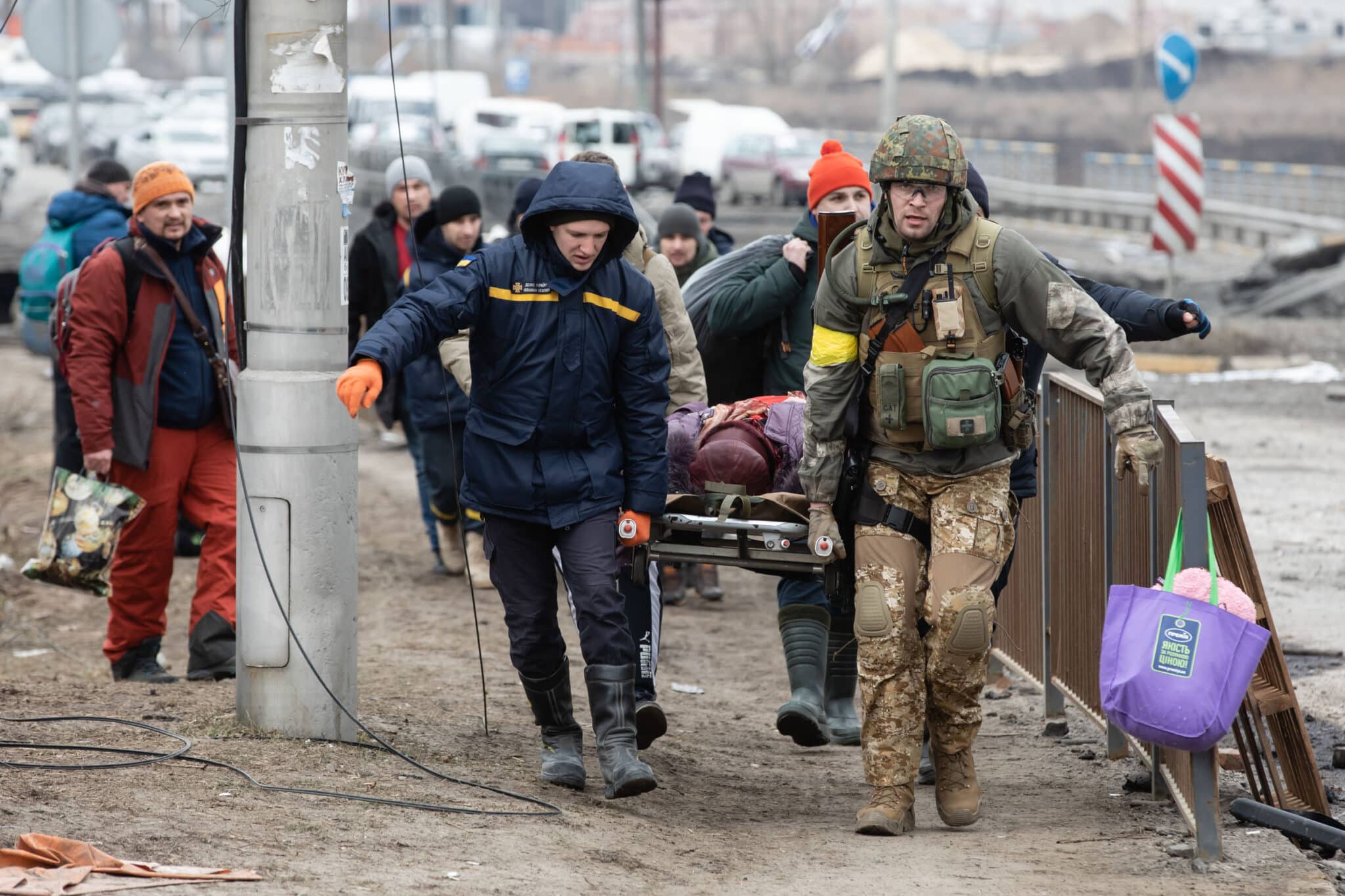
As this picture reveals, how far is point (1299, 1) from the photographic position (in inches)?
3216

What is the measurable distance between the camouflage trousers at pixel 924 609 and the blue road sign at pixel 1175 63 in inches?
561

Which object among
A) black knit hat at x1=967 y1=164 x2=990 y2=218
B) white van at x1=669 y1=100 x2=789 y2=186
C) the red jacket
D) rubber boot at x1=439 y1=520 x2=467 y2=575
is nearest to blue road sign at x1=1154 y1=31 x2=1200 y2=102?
rubber boot at x1=439 y1=520 x2=467 y2=575

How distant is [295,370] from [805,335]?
1836 millimetres

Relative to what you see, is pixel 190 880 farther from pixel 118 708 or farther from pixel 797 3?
pixel 797 3

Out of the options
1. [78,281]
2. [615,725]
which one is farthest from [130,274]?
[615,725]

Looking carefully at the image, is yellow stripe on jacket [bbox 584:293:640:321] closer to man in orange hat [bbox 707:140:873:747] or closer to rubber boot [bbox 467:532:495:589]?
man in orange hat [bbox 707:140:873:747]

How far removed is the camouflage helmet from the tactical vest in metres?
0.19

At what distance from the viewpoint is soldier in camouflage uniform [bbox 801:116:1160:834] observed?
473 cm

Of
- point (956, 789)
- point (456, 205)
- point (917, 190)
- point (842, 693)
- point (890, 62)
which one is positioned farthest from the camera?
point (890, 62)

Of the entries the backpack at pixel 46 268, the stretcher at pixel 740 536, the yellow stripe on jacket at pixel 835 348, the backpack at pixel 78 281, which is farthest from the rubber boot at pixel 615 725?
the backpack at pixel 46 268

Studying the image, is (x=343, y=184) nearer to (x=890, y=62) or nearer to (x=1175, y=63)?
(x=1175, y=63)

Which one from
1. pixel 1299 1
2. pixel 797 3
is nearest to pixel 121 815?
pixel 1299 1

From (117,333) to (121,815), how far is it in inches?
108

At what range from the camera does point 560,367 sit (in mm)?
4949
